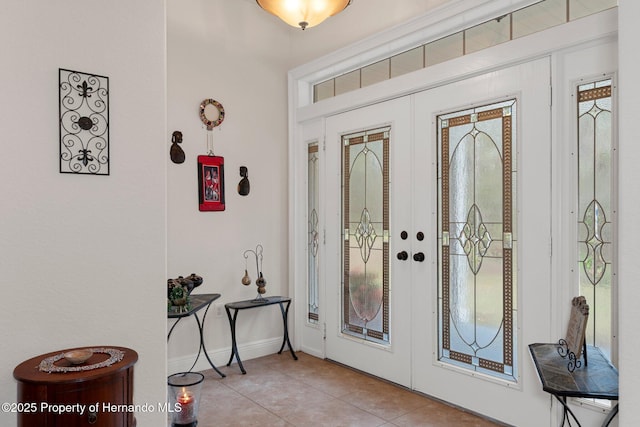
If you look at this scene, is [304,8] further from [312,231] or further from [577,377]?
[577,377]

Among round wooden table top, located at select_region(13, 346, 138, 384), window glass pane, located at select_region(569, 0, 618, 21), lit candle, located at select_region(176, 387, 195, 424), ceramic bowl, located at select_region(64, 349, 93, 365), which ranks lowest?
lit candle, located at select_region(176, 387, 195, 424)

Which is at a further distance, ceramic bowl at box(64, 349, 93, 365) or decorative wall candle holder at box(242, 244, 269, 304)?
decorative wall candle holder at box(242, 244, 269, 304)

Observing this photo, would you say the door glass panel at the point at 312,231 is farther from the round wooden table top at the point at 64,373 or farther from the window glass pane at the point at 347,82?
the round wooden table top at the point at 64,373

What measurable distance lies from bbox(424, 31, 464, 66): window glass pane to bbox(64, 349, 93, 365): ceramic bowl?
2.68 metres

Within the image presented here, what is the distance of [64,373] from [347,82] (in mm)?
2982

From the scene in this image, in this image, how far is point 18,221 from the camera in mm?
1942

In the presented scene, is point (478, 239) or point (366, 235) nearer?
point (478, 239)

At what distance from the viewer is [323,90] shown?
405 cm

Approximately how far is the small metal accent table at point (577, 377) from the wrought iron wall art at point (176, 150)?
2697mm

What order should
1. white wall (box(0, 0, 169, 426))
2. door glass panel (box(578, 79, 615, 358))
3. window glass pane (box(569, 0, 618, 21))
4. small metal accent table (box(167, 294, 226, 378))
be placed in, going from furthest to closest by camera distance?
1. small metal accent table (box(167, 294, 226, 378))
2. window glass pane (box(569, 0, 618, 21))
3. door glass panel (box(578, 79, 615, 358))
4. white wall (box(0, 0, 169, 426))

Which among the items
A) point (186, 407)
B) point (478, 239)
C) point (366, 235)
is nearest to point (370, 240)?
point (366, 235)

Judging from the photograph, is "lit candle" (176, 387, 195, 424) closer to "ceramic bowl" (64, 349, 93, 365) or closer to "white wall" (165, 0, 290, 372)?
"ceramic bowl" (64, 349, 93, 365)

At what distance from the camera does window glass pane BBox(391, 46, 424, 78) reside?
3.23m

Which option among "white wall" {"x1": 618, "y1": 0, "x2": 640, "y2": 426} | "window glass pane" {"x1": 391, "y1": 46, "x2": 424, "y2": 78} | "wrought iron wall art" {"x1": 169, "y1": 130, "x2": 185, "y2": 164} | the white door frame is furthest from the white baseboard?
"white wall" {"x1": 618, "y1": 0, "x2": 640, "y2": 426}
